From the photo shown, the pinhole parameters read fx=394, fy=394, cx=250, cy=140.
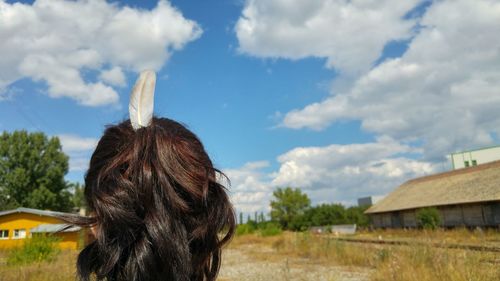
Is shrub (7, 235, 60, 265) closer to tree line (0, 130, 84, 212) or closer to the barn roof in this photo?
the barn roof

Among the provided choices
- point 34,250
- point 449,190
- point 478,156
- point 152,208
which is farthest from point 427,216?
point 478,156

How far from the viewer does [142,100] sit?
1258 mm

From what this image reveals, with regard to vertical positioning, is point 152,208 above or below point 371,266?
above

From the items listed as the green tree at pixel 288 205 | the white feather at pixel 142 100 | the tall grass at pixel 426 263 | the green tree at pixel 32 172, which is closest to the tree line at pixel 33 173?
the green tree at pixel 32 172

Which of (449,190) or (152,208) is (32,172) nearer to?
(449,190)

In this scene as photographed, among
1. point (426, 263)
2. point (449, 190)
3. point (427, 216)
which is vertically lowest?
point (426, 263)

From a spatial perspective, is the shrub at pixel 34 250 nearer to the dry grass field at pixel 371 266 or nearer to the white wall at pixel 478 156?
the dry grass field at pixel 371 266

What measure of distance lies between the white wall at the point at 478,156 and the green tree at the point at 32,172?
62.5 meters

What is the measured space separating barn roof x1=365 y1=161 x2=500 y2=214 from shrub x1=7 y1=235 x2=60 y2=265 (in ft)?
96.6

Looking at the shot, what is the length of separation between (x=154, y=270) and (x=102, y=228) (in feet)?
0.58

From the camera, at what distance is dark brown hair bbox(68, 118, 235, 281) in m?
0.99

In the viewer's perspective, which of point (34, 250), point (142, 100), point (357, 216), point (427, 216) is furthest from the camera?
point (357, 216)

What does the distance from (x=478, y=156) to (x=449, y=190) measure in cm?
3087

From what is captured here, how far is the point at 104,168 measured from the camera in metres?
1.08
